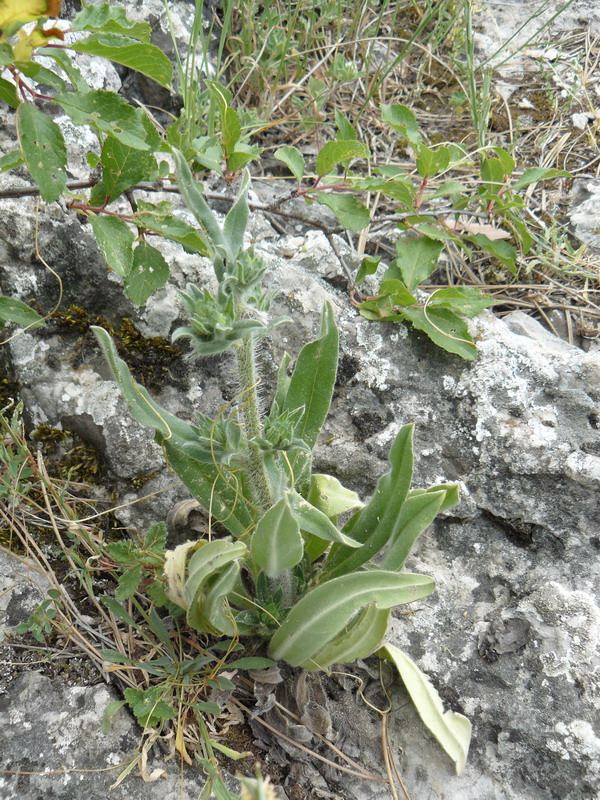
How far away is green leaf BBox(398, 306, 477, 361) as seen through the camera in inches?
94.2

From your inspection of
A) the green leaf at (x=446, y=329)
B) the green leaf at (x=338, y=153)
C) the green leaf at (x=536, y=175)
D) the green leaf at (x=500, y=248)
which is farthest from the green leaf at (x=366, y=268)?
the green leaf at (x=536, y=175)

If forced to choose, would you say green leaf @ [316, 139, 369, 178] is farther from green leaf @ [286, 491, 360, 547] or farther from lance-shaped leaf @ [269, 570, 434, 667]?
lance-shaped leaf @ [269, 570, 434, 667]

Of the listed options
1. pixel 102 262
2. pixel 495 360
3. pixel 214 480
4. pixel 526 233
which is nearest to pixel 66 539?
pixel 214 480

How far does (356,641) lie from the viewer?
70.2 inches

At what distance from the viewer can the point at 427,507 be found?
1.87 metres

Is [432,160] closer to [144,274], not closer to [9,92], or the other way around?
[144,274]

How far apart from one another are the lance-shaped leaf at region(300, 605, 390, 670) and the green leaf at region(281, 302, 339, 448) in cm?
57

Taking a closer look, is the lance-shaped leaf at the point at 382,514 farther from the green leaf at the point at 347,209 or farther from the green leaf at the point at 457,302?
the green leaf at the point at 347,209

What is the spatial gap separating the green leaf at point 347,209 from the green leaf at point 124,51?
0.86 metres

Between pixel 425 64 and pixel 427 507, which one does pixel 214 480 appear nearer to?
pixel 427 507

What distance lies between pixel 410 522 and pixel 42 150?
1.40 m

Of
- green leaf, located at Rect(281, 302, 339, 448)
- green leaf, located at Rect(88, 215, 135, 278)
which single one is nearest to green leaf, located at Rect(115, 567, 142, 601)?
green leaf, located at Rect(281, 302, 339, 448)

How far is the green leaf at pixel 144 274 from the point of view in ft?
6.71

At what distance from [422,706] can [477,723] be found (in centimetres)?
19
